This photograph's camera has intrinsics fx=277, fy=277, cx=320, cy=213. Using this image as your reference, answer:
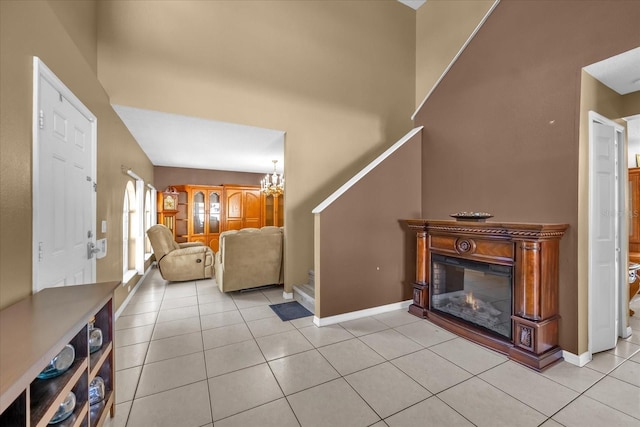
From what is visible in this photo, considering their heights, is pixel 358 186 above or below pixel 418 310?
above

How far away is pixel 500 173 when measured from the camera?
2.93m

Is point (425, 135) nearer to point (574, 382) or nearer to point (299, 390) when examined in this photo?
point (574, 382)

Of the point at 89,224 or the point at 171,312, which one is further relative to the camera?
the point at 171,312

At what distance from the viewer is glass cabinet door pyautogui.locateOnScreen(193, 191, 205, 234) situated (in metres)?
7.37

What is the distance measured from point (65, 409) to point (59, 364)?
21 cm

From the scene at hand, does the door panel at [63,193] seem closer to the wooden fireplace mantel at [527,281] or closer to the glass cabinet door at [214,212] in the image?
the wooden fireplace mantel at [527,281]

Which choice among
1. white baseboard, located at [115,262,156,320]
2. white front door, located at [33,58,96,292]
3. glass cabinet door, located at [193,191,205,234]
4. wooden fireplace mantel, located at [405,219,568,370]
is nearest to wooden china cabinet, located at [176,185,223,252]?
glass cabinet door, located at [193,191,205,234]

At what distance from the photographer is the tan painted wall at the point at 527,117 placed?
92.0 inches

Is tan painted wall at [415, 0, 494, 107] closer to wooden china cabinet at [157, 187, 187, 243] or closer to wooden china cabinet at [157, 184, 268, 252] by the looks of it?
wooden china cabinet at [157, 184, 268, 252]

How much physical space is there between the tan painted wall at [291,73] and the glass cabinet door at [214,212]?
4224mm

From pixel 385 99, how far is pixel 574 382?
4373mm

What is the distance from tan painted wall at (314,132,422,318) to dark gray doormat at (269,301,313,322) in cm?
40

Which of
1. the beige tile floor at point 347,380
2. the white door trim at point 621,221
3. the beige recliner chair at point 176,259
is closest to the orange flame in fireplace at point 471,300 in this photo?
the beige tile floor at point 347,380

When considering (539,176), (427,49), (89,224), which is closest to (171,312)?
(89,224)
